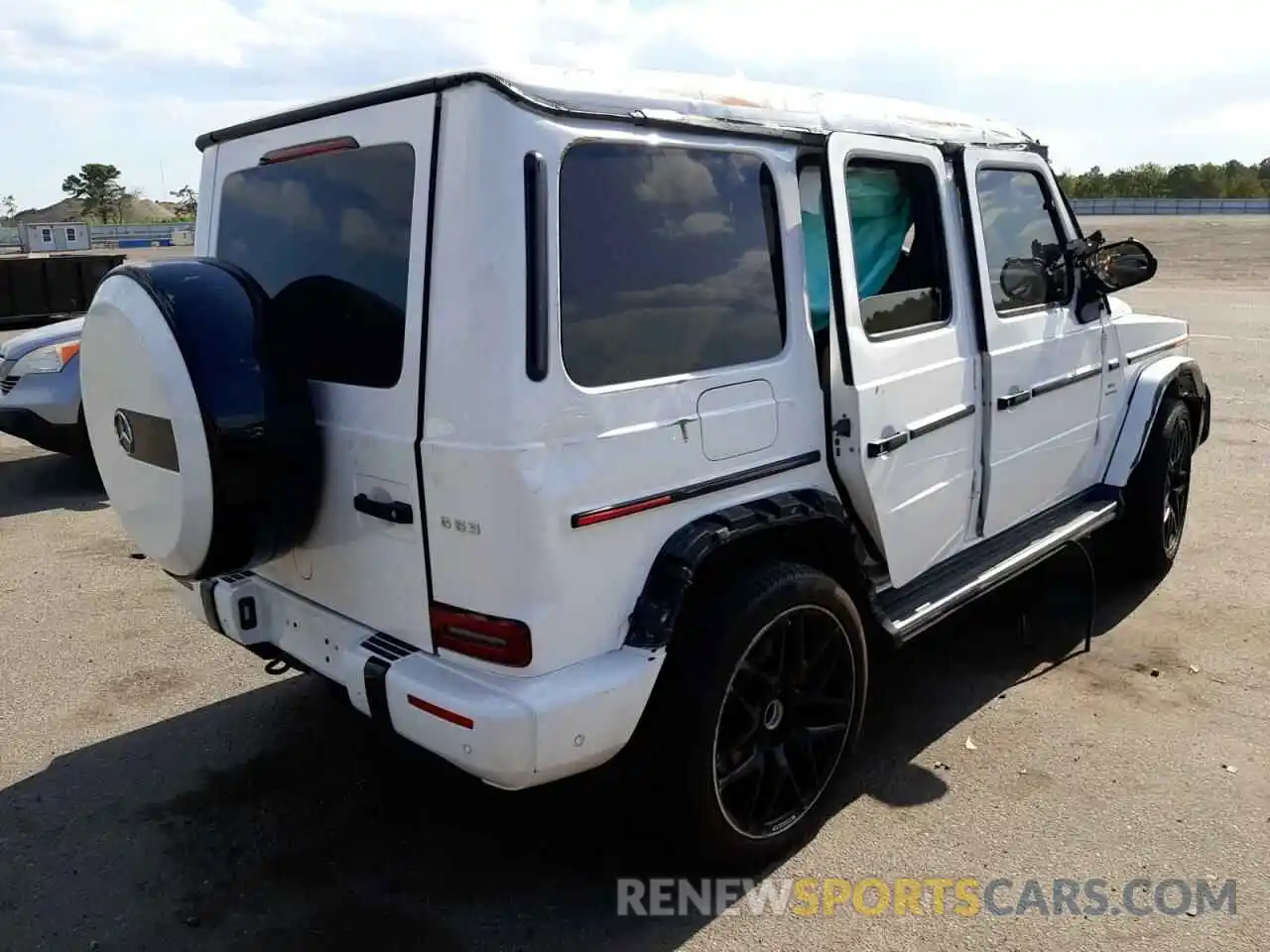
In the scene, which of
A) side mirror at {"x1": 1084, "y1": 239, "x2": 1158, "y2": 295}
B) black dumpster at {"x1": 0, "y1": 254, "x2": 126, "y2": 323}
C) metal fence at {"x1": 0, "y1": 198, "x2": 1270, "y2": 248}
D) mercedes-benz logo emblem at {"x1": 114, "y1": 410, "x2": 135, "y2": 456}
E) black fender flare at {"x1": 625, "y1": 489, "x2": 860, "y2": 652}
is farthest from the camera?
metal fence at {"x1": 0, "y1": 198, "x2": 1270, "y2": 248}

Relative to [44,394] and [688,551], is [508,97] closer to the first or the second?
[688,551]

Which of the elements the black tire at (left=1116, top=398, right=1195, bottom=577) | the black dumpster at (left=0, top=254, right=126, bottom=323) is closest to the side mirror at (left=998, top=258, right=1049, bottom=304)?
the black tire at (left=1116, top=398, right=1195, bottom=577)

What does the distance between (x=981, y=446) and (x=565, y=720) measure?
2.08 metres

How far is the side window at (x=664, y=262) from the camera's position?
2404mm

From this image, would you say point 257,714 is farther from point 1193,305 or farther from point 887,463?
point 1193,305

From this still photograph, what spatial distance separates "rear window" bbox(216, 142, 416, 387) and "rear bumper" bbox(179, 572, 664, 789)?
0.71 m

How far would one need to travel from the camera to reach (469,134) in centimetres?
226

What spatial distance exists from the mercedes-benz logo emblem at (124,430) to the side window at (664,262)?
1270 millimetres

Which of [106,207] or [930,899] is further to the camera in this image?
[106,207]

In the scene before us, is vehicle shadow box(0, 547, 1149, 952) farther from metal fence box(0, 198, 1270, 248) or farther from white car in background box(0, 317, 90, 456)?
metal fence box(0, 198, 1270, 248)

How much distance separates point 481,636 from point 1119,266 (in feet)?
10.8

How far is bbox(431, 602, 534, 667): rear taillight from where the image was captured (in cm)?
235

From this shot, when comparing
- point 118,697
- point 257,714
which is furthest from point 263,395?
point 118,697

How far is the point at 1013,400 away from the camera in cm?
378
